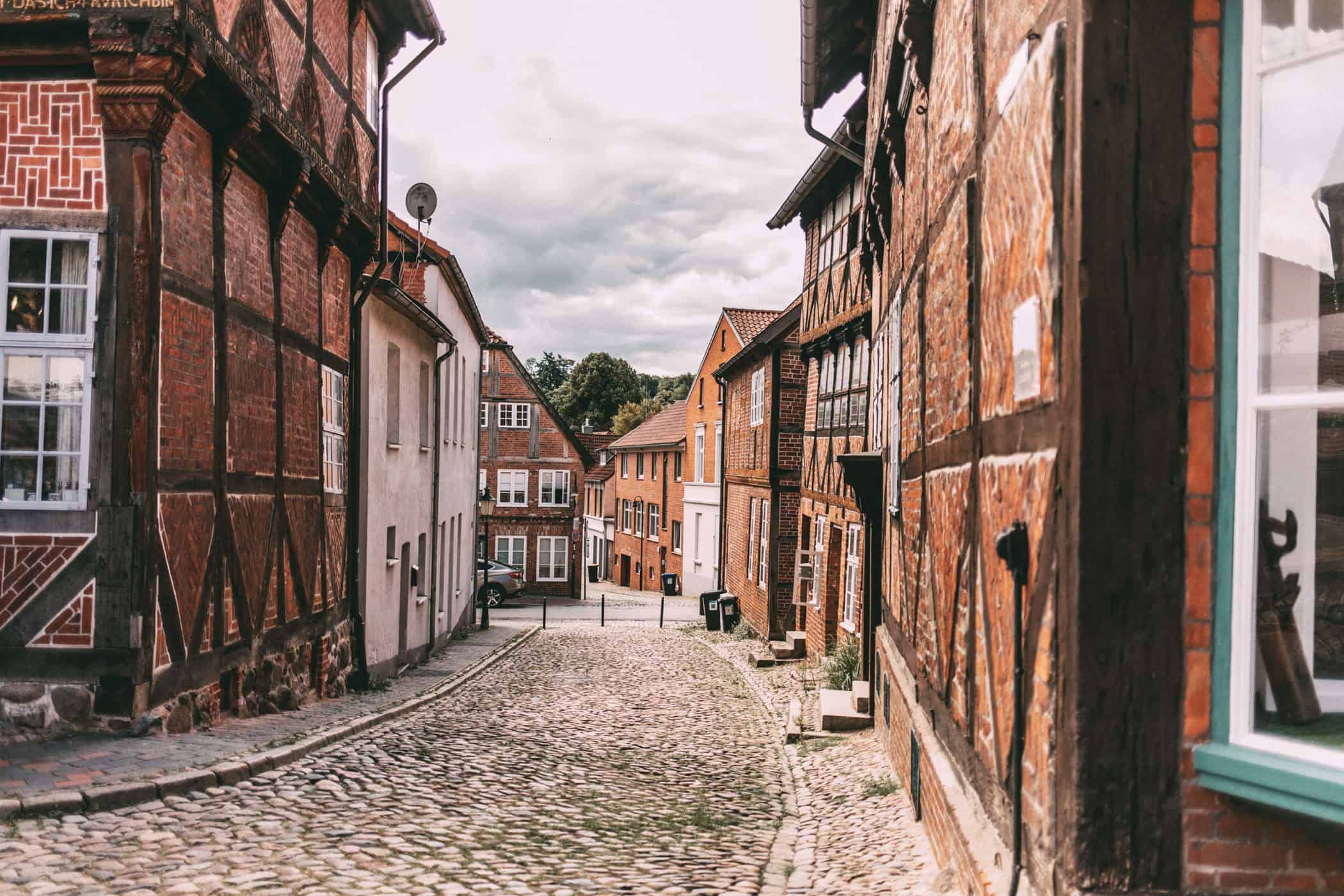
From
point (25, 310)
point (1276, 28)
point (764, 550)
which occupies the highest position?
point (1276, 28)

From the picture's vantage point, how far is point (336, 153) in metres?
11.9

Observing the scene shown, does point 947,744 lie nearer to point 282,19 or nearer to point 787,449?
point 282,19

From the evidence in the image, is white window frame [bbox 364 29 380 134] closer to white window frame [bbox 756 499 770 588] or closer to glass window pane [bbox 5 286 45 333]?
glass window pane [bbox 5 286 45 333]

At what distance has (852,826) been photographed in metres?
7.02

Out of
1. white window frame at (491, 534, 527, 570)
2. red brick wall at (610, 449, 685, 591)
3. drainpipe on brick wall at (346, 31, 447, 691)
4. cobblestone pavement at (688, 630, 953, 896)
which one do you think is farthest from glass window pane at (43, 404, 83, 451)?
white window frame at (491, 534, 527, 570)

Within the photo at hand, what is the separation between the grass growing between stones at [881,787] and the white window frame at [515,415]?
3454cm

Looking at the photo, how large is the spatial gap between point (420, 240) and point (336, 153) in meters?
6.65

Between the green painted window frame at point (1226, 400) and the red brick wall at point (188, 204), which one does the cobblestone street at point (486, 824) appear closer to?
the green painted window frame at point (1226, 400)

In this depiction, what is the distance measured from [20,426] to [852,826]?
6109mm

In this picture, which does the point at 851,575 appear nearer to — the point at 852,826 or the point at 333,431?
the point at 333,431

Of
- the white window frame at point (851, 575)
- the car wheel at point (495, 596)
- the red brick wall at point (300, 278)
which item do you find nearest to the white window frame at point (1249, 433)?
the red brick wall at point (300, 278)

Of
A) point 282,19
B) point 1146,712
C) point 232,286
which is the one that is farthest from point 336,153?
point 1146,712

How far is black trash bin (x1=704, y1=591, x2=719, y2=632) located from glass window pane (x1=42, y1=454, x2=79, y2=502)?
18702mm

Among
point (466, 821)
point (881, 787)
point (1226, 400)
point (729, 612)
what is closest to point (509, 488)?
point (729, 612)
